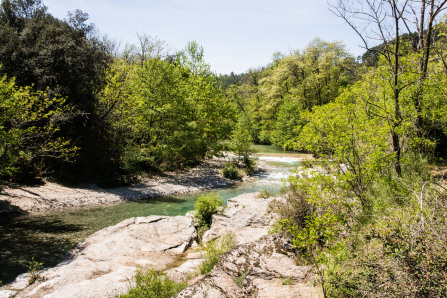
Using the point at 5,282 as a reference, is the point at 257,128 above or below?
above

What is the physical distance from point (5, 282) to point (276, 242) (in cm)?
654

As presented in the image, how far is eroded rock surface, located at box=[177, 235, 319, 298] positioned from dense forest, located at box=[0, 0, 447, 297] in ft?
1.38

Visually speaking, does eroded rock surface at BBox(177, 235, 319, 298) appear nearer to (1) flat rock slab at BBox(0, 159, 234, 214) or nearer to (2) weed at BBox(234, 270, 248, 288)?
(2) weed at BBox(234, 270, 248, 288)

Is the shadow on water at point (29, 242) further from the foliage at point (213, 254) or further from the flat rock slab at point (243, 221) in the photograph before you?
the flat rock slab at point (243, 221)

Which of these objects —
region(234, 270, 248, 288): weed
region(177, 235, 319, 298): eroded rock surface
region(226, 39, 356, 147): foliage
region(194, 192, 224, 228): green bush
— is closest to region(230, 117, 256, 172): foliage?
region(194, 192, 224, 228): green bush

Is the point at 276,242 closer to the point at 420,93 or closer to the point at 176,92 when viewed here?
the point at 420,93

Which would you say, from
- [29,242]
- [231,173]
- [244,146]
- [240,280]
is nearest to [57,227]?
[29,242]

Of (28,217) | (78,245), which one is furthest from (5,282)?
(28,217)

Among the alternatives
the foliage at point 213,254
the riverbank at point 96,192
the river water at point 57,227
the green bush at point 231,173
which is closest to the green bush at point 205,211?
the river water at point 57,227

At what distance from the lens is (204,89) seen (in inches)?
→ 939

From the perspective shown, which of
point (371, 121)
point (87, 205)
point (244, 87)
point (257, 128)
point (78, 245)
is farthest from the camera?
point (244, 87)

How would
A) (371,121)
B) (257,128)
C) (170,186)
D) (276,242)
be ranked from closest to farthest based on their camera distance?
1. (276,242)
2. (371,121)
3. (170,186)
4. (257,128)

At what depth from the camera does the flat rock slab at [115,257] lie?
5.70 metres

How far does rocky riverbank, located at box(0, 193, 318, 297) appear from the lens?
4.71 metres
